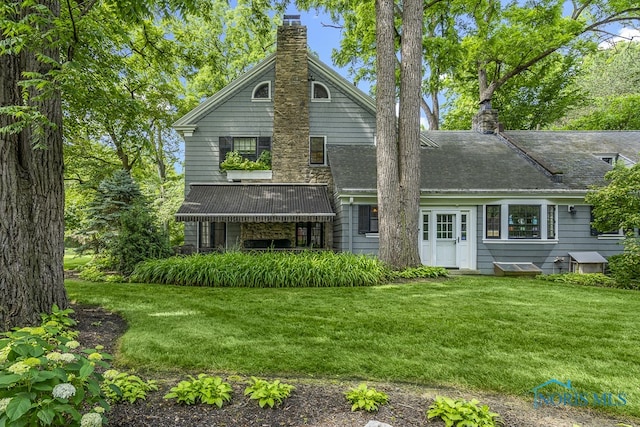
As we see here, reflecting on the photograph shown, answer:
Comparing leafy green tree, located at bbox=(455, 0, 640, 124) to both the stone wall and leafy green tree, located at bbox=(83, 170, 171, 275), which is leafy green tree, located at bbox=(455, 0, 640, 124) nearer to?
the stone wall

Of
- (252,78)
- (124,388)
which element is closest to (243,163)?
(252,78)

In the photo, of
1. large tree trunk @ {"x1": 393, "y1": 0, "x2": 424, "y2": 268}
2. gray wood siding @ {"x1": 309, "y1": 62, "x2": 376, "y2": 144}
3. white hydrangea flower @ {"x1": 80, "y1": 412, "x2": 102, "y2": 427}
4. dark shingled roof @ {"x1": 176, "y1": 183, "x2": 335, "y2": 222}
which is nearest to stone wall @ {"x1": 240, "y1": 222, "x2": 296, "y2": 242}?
dark shingled roof @ {"x1": 176, "y1": 183, "x2": 335, "y2": 222}

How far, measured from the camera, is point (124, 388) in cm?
265

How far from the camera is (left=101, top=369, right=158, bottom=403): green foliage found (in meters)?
2.50

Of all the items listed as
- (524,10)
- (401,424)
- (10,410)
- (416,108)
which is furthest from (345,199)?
(524,10)

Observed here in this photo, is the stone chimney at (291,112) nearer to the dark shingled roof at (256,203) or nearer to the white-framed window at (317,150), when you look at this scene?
the white-framed window at (317,150)

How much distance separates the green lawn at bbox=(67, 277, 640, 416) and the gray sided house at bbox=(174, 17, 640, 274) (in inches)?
162

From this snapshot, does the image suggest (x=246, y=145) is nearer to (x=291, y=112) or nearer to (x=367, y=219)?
(x=291, y=112)

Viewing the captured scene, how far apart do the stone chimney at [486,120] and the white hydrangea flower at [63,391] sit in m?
18.1

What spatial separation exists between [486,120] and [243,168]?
12028 mm

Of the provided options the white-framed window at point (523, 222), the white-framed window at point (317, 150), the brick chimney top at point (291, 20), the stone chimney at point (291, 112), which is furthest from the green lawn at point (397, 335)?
the brick chimney top at point (291, 20)

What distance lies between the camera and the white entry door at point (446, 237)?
12.1 metres

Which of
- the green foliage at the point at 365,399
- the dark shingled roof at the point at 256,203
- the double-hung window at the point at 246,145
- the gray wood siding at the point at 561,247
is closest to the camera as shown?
the green foliage at the point at 365,399

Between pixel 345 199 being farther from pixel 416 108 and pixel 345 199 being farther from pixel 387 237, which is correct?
pixel 416 108
